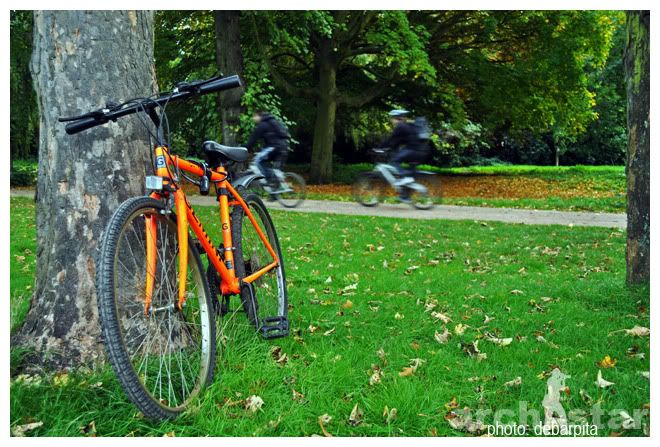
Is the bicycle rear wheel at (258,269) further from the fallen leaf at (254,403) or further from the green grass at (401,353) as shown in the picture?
the fallen leaf at (254,403)

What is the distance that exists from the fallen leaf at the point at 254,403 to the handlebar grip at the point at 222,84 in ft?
5.19

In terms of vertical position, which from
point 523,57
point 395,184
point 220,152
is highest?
point 523,57

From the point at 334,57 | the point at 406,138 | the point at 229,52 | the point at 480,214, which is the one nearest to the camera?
the point at 406,138

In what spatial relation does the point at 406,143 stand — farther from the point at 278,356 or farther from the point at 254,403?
the point at 254,403

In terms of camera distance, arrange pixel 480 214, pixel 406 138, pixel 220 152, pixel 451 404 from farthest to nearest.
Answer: pixel 480 214 → pixel 406 138 → pixel 220 152 → pixel 451 404

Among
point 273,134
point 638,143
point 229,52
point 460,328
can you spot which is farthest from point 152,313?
point 229,52

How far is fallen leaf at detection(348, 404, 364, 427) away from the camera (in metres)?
3.11

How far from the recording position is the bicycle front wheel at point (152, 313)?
8.74 ft

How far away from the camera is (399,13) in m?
15.4

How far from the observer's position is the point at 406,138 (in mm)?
5250

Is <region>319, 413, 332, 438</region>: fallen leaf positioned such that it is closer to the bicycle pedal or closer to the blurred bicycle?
the bicycle pedal

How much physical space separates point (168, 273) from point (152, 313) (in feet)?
1.49
